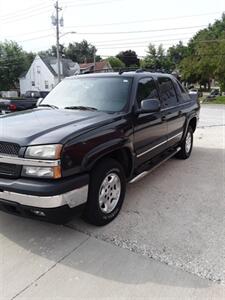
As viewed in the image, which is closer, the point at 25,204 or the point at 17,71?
the point at 25,204

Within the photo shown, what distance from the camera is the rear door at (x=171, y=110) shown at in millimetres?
4898

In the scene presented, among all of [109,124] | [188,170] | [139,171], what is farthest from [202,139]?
[109,124]

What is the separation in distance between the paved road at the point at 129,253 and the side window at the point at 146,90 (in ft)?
4.76

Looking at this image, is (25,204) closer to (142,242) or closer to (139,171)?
(142,242)

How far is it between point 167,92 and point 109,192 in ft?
8.32

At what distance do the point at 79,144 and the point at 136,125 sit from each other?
3.94 ft

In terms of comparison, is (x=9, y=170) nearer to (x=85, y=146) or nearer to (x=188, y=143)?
(x=85, y=146)

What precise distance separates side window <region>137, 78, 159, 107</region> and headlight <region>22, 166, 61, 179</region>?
176 cm

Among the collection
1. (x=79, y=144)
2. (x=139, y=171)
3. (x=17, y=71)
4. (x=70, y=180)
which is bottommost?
(x=139, y=171)

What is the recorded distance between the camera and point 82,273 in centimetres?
259

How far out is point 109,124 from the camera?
130 inches

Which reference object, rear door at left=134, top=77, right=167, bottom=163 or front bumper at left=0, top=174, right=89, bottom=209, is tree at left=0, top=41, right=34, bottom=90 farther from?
front bumper at left=0, top=174, right=89, bottom=209

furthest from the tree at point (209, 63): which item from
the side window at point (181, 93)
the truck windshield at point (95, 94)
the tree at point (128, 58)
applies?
the tree at point (128, 58)

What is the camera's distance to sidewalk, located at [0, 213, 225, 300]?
235cm
